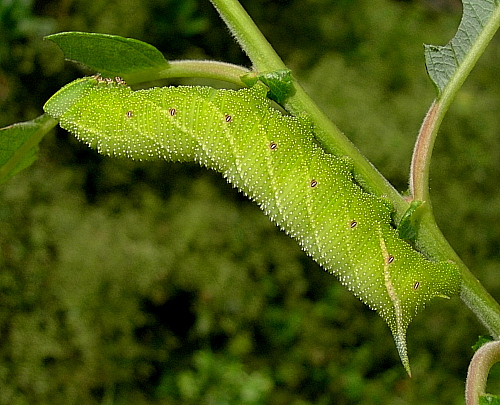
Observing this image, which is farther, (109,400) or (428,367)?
(428,367)

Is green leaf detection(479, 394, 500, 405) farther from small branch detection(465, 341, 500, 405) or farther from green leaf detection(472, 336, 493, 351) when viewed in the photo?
green leaf detection(472, 336, 493, 351)

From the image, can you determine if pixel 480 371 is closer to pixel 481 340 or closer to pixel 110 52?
pixel 481 340

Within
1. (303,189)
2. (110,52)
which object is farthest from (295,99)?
(110,52)

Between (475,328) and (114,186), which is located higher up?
(114,186)

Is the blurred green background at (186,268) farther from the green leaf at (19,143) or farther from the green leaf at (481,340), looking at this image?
the green leaf at (481,340)

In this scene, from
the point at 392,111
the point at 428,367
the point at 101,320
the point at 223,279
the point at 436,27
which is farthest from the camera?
the point at 436,27

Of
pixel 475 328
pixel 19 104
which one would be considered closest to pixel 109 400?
pixel 19 104

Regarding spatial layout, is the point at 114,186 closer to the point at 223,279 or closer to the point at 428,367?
the point at 223,279
